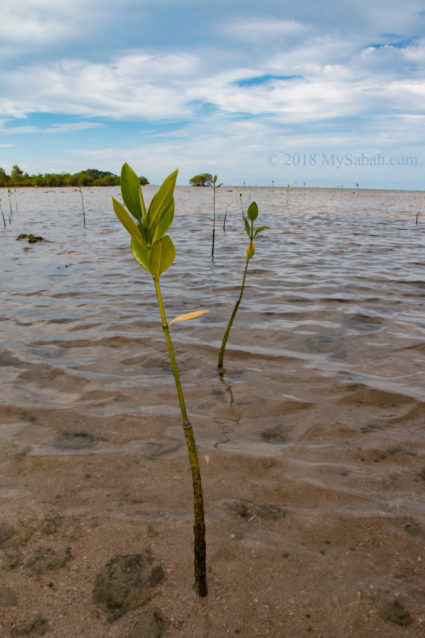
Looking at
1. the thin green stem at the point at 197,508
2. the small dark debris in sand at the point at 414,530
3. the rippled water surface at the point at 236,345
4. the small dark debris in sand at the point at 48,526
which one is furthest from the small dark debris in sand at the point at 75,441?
the small dark debris in sand at the point at 414,530

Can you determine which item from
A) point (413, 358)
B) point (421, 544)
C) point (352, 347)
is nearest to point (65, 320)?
point (352, 347)

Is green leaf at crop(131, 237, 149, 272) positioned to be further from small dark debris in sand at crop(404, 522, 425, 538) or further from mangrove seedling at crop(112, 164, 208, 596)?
small dark debris in sand at crop(404, 522, 425, 538)

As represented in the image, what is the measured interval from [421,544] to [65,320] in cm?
375

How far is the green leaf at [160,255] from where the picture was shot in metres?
1.11

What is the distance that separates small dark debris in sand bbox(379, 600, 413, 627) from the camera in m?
1.30

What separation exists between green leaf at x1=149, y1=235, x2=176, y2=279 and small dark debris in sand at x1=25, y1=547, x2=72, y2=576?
1165 mm

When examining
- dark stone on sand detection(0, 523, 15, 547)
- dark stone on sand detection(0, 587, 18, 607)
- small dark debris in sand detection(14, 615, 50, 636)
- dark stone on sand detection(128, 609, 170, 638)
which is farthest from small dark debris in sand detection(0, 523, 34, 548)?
dark stone on sand detection(128, 609, 170, 638)

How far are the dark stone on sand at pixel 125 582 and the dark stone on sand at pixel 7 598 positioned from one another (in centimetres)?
26

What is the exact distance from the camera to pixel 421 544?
5.24ft

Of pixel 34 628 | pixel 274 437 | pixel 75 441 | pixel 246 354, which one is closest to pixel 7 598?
pixel 34 628

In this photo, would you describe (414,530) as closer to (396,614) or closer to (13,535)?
(396,614)

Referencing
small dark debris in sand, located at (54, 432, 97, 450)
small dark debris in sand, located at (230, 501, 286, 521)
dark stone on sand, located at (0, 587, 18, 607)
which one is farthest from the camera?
small dark debris in sand, located at (54, 432, 97, 450)

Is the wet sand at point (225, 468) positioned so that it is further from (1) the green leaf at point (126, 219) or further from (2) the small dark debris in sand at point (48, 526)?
(1) the green leaf at point (126, 219)

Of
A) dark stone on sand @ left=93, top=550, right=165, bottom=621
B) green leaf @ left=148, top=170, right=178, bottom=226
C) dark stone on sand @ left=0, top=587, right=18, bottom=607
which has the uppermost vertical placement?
green leaf @ left=148, top=170, right=178, bottom=226
